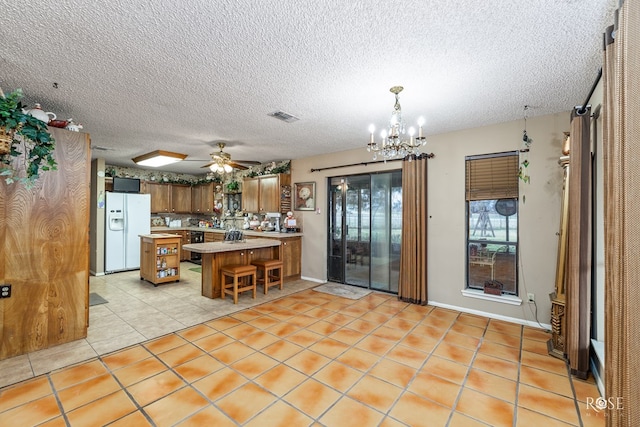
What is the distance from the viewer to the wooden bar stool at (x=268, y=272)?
477 centimetres

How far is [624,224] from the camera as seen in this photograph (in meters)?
1.17

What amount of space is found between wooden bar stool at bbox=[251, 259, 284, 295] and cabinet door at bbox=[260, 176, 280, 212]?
140cm

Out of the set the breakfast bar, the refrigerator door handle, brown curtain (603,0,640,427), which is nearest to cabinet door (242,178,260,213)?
the breakfast bar

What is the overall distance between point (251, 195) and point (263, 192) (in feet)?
1.47

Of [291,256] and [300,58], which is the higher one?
[300,58]

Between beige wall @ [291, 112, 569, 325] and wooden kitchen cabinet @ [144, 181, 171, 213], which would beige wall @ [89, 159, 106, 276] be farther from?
beige wall @ [291, 112, 569, 325]

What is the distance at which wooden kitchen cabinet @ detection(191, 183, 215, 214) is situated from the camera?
7.92m

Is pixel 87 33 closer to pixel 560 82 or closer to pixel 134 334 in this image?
pixel 134 334

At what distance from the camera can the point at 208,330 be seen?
3283 mm

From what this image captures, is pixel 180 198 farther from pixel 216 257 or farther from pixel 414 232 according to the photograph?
pixel 414 232

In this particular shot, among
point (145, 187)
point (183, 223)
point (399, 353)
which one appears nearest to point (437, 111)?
point (399, 353)

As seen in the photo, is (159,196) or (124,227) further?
(159,196)

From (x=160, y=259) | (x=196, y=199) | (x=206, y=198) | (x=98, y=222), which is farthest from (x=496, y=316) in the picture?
(x=196, y=199)

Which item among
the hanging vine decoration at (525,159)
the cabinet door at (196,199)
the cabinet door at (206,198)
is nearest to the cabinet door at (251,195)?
the cabinet door at (206,198)
